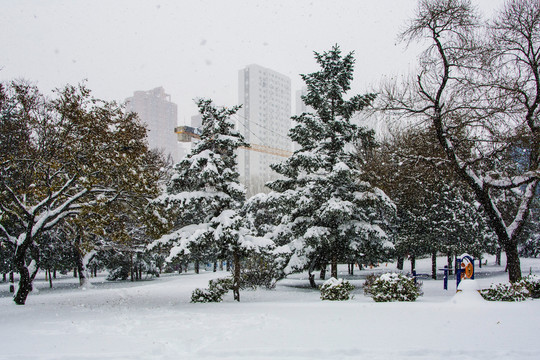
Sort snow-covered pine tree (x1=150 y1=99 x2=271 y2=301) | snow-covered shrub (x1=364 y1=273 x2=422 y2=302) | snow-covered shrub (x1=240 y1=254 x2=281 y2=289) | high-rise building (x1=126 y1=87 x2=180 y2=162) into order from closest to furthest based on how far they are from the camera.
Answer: snow-covered shrub (x1=364 y1=273 x2=422 y2=302)
snow-covered pine tree (x1=150 y1=99 x2=271 y2=301)
snow-covered shrub (x1=240 y1=254 x2=281 y2=289)
high-rise building (x1=126 y1=87 x2=180 y2=162)

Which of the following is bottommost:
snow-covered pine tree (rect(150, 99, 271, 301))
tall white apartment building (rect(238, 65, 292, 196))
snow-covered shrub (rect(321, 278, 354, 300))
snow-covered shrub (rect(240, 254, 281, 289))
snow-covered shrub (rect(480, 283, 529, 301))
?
snow-covered shrub (rect(240, 254, 281, 289))

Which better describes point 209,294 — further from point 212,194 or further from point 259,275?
point 259,275

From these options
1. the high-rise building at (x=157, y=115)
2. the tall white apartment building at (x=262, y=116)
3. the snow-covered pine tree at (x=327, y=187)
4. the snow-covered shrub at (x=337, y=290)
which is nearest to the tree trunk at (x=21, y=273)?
the snow-covered shrub at (x=337, y=290)

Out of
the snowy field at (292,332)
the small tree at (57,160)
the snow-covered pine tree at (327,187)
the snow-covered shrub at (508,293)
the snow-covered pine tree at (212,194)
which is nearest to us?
the snowy field at (292,332)

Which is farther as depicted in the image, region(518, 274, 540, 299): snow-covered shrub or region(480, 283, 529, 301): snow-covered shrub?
region(518, 274, 540, 299): snow-covered shrub

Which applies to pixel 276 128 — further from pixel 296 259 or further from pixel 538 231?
pixel 296 259

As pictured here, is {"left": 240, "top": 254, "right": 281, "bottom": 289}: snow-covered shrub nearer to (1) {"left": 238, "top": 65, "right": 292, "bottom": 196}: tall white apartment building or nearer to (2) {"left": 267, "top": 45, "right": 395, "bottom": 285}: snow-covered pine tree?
(2) {"left": 267, "top": 45, "right": 395, "bottom": 285}: snow-covered pine tree

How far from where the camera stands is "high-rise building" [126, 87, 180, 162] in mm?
144750

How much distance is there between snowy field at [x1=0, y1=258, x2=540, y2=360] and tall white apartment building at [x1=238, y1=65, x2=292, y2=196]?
104772 mm

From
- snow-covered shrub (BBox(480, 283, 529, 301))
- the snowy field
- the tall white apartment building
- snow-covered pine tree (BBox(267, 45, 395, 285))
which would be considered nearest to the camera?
the snowy field

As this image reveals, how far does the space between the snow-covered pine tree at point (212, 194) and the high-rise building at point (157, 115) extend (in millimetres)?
126396

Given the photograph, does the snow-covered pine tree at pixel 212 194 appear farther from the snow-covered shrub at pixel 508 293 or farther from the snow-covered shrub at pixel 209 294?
the snow-covered shrub at pixel 508 293

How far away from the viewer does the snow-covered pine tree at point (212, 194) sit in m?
16.3

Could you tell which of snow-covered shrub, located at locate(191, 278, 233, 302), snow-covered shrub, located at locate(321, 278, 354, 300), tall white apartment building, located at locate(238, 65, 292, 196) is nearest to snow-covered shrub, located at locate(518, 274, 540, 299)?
snow-covered shrub, located at locate(321, 278, 354, 300)
